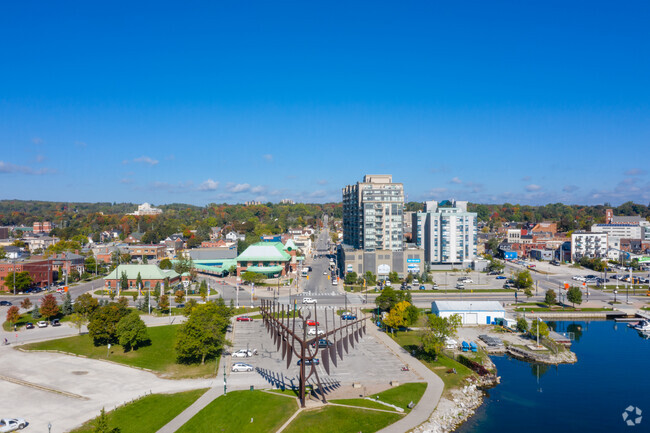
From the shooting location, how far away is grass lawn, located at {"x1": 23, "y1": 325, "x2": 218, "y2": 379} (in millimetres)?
33750

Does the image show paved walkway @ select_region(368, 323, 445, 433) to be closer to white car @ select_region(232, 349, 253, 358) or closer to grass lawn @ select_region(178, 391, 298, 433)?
grass lawn @ select_region(178, 391, 298, 433)

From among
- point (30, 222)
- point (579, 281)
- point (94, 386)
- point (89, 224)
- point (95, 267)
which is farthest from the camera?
point (30, 222)

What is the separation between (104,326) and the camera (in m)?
38.9

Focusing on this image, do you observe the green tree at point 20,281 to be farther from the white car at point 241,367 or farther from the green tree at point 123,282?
the white car at point 241,367

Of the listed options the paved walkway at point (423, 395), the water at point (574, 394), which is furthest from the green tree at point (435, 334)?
the water at point (574, 394)

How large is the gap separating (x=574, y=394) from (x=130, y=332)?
34.9m

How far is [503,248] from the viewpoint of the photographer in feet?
359

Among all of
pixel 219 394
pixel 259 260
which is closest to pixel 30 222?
pixel 259 260

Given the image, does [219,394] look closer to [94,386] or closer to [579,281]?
[94,386]

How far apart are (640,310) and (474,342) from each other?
27.8m

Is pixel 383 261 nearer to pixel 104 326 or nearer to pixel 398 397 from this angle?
pixel 104 326

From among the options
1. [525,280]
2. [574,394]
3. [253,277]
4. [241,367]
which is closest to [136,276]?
[253,277]

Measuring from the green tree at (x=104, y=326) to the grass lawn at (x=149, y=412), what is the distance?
12863mm

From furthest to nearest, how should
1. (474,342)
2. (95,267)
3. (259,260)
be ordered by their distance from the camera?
(95,267)
(259,260)
(474,342)
